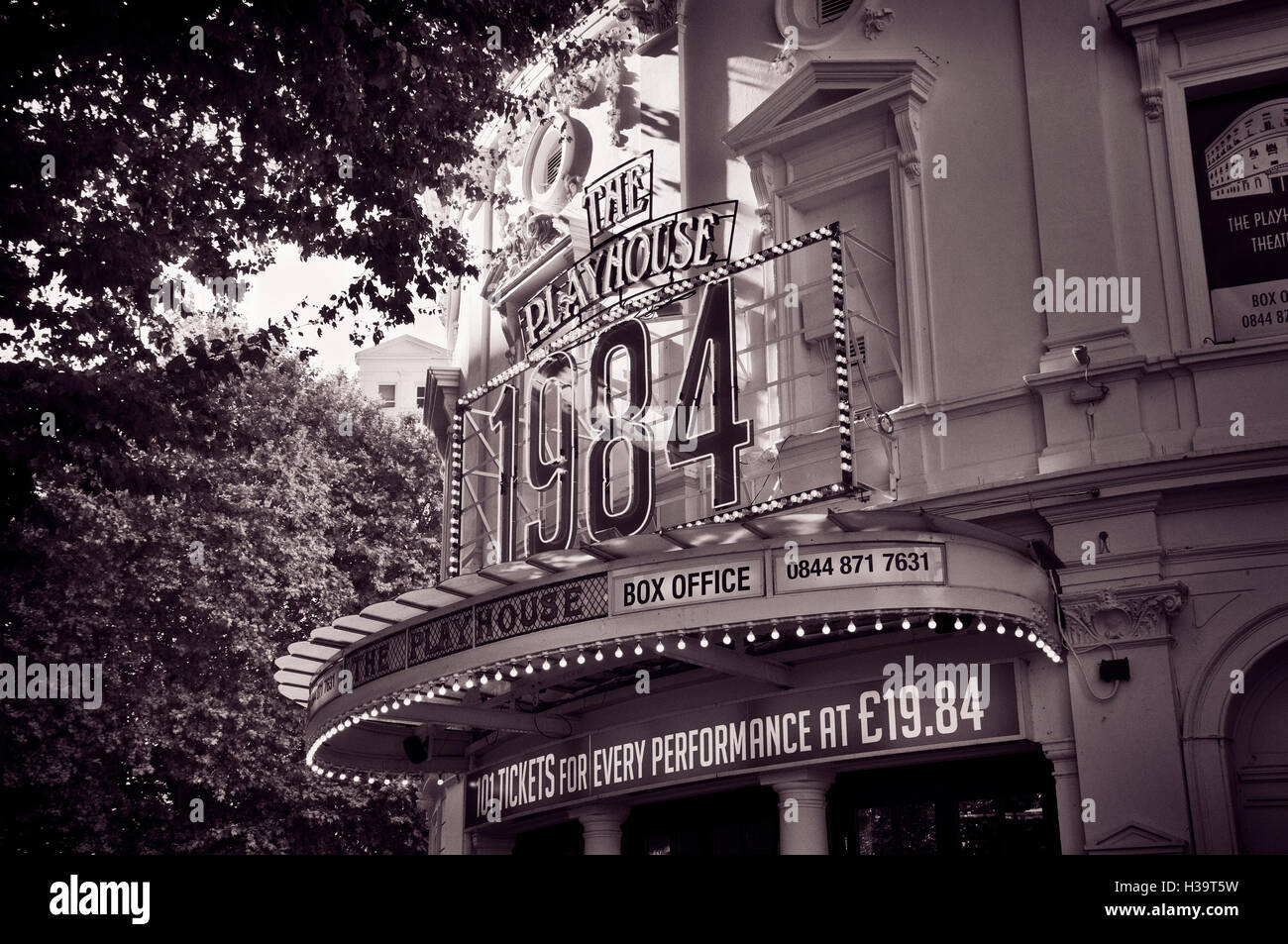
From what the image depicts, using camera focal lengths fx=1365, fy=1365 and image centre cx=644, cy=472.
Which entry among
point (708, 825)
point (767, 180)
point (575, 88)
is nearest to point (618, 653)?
point (708, 825)

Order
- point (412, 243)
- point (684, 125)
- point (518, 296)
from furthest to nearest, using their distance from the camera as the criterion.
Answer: point (518, 296) → point (684, 125) → point (412, 243)

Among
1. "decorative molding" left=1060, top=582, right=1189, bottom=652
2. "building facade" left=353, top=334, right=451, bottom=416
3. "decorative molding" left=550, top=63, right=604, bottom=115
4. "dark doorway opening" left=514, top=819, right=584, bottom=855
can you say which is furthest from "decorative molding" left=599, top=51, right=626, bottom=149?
"building facade" left=353, top=334, right=451, bottom=416

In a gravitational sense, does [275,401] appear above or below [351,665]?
above

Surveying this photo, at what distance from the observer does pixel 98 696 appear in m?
25.4

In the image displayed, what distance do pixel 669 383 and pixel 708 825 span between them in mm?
5312

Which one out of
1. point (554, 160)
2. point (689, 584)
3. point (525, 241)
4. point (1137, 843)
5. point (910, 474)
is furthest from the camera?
point (554, 160)

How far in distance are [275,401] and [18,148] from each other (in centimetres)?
1773

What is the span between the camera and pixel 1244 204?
1270 centimetres

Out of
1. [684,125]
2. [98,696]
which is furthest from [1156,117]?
[98,696]

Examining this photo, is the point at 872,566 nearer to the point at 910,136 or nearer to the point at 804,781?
the point at 804,781

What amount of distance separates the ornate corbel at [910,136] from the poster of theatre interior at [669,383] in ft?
4.25

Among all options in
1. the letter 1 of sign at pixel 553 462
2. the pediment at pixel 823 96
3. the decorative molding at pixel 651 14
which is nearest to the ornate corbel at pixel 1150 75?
the pediment at pixel 823 96

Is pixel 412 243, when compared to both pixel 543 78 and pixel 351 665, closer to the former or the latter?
pixel 351 665
